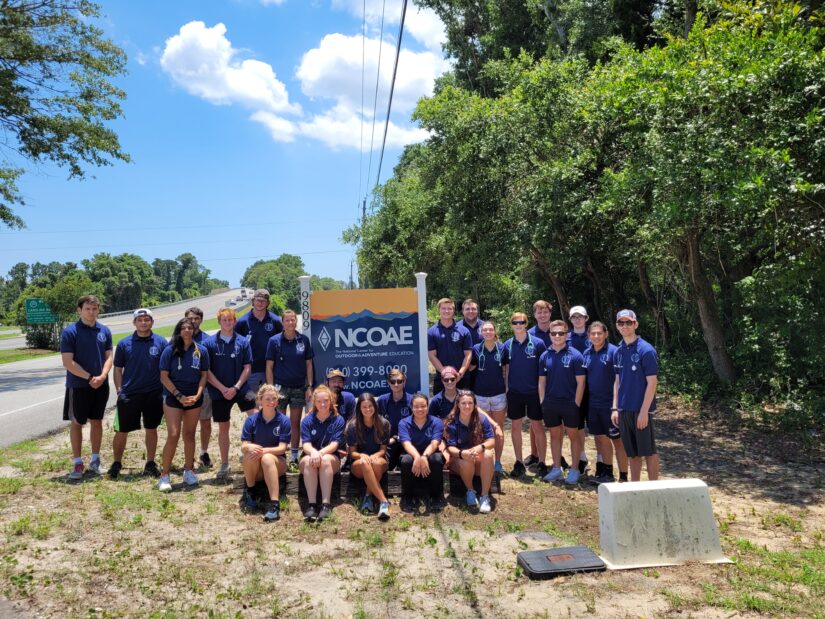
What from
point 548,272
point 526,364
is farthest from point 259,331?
point 548,272

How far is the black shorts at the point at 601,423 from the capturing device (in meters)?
6.36

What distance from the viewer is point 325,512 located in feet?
18.6

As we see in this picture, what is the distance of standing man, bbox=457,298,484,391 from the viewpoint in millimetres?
7039

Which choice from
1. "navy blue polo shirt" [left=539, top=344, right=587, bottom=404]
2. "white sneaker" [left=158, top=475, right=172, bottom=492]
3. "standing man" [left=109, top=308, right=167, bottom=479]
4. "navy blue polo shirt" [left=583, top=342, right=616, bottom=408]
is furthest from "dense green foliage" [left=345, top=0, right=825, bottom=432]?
"white sneaker" [left=158, top=475, right=172, bottom=492]

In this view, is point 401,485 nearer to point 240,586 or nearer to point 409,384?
point 409,384

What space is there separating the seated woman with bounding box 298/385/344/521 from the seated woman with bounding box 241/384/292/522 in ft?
0.73

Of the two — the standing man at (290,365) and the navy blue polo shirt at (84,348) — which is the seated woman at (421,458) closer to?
the standing man at (290,365)

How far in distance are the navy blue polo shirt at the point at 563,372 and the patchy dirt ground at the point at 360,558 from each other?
0.99m

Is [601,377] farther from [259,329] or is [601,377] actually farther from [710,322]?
[710,322]

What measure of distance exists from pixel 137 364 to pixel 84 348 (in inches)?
24.9

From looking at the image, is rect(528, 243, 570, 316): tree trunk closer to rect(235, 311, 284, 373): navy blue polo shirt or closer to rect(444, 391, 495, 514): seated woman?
rect(235, 311, 284, 373): navy blue polo shirt

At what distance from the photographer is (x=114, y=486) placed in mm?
6500

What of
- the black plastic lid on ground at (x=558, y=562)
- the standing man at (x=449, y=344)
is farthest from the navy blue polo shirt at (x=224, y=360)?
the black plastic lid on ground at (x=558, y=562)

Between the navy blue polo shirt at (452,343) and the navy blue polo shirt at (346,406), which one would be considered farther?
the navy blue polo shirt at (452,343)
